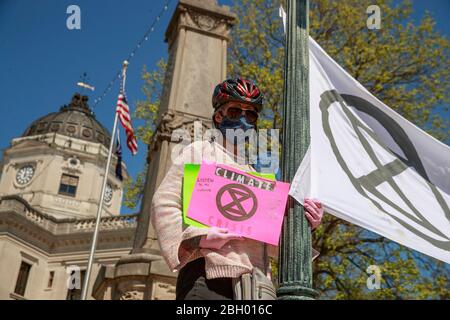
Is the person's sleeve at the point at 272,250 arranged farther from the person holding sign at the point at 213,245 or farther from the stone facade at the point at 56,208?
the stone facade at the point at 56,208

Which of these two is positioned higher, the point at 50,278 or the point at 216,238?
the point at 50,278

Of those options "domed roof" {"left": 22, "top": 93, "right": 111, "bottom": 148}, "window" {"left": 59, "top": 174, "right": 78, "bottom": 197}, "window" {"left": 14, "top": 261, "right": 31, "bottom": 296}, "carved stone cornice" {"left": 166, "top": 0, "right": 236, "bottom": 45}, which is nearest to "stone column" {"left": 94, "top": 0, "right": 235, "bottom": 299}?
"carved stone cornice" {"left": 166, "top": 0, "right": 236, "bottom": 45}

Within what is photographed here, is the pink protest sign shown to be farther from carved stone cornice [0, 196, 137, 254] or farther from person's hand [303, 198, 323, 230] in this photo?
carved stone cornice [0, 196, 137, 254]

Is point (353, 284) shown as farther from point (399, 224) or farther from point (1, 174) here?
point (1, 174)

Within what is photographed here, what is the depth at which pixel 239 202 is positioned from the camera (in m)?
2.44

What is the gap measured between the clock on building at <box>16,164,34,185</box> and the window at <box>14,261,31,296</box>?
41.2 feet

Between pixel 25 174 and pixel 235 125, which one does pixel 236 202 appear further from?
pixel 25 174

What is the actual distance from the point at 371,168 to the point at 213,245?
4.48ft

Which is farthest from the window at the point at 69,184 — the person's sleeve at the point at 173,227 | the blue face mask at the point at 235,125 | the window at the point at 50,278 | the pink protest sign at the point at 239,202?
the pink protest sign at the point at 239,202

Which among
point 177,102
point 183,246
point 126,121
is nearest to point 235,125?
point 183,246

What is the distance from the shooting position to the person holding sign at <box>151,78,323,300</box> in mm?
2311

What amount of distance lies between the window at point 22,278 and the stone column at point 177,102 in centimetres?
3518

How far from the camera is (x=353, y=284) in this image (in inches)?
546
